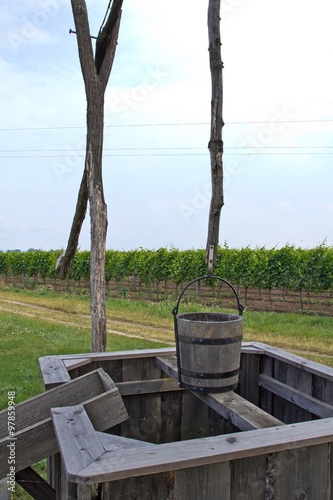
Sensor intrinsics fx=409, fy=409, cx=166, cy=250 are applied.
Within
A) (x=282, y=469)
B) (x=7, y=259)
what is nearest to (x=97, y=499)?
(x=282, y=469)

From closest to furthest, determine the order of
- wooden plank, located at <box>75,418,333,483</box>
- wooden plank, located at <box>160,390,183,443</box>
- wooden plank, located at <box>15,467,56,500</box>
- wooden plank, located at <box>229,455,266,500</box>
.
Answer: wooden plank, located at <box>75,418,333,483</box> < wooden plank, located at <box>229,455,266,500</box> < wooden plank, located at <box>15,467,56,500</box> < wooden plank, located at <box>160,390,183,443</box>

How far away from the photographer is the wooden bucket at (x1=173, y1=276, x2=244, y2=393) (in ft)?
7.41

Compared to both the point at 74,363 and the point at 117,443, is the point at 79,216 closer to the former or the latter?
the point at 74,363

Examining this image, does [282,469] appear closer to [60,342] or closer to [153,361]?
[153,361]

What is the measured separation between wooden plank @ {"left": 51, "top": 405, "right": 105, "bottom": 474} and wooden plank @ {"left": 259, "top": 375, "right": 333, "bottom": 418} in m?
1.47

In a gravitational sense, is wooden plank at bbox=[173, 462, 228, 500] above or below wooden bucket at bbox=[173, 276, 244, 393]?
below

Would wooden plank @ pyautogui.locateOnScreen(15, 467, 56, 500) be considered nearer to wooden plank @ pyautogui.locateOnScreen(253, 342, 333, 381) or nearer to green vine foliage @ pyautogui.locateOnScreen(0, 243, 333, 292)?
wooden plank @ pyautogui.locateOnScreen(253, 342, 333, 381)

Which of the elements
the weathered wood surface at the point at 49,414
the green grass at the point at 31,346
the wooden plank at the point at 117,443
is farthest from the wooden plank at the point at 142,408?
the green grass at the point at 31,346

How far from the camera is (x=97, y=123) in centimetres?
482

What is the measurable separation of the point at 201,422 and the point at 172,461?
1671mm

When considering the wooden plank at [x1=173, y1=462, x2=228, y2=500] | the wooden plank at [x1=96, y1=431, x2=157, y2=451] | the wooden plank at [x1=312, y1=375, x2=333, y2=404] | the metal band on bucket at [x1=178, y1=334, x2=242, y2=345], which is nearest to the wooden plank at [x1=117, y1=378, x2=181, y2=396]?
the metal band on bucket at [x1=178, y1=334, x2=242, y2=345]

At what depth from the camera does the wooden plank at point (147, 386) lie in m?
2.86

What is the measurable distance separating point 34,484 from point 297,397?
5.49 ft

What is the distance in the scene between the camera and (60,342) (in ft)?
25.8
